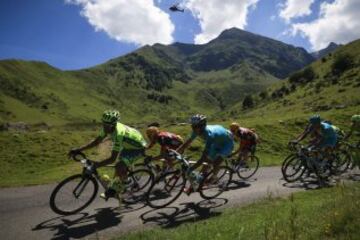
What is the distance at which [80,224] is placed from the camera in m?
11.1

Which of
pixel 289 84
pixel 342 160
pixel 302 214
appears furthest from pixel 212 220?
pixel 289 84

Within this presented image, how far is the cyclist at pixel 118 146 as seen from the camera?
11.9 meters

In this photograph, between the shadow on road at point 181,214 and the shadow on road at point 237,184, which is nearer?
the shadow on road at point 181,214

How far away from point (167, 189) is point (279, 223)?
5.75 meters

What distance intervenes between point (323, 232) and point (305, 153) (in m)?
9.99

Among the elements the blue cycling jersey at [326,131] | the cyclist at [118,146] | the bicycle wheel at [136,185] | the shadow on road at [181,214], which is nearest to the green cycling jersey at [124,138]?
the cyclist at [118,146]

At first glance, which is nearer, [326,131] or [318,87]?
[326,131]

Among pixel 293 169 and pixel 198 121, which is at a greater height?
pixel 198 121

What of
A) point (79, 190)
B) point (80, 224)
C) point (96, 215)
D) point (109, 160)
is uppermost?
point (109, 160)

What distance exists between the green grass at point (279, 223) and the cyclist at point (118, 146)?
89.0 inches

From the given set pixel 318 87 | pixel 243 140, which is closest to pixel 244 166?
pixel 243 140

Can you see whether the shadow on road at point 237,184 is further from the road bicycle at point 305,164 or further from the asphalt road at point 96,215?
the road bicycle at point 305,164

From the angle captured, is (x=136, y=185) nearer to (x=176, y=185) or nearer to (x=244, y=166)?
(x=176, y=185)

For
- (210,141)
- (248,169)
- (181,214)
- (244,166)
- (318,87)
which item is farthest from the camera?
(318,87)
